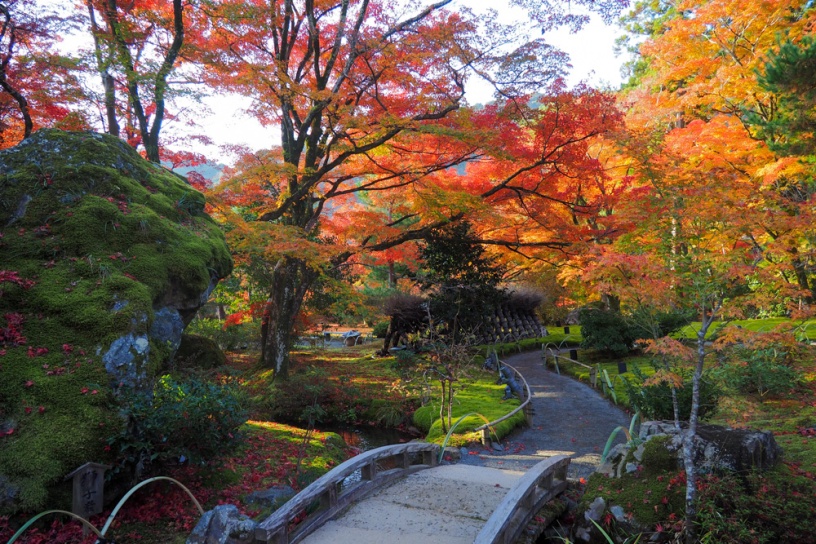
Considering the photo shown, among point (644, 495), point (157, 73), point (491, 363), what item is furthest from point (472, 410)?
point (157, 73)

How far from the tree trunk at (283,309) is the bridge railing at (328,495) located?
6.77m

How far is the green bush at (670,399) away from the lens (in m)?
6.48

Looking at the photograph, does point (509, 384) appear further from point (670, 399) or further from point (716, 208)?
point (716, 208)

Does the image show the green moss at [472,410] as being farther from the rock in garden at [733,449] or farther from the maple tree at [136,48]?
the maple tree at [136,48]

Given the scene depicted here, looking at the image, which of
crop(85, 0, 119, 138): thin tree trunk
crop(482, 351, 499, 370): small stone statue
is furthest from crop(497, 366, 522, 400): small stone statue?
crop(85, 0, 119, 138): thin tree trunk

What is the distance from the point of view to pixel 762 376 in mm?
8305

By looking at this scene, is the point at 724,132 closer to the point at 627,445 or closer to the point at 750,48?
the point at 750,48

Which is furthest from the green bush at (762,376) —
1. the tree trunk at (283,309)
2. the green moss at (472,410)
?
the tree trunk at (283,309)

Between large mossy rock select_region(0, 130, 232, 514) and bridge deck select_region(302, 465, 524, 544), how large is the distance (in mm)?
2361

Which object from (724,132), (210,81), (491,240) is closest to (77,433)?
(210,81)

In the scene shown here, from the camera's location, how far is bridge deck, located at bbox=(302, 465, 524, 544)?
402 centimetres

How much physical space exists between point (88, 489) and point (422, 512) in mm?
3004

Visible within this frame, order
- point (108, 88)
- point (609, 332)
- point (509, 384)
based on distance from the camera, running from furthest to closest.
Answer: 1. point (609, 332)
2. point (509, 384)
3. point (108, 88)

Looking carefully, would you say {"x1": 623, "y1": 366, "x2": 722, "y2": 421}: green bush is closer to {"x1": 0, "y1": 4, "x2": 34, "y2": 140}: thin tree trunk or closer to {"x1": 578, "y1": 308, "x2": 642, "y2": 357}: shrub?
{"x1": 578, "y1": 308, "x2": 642, "y2": 357}: shrub
